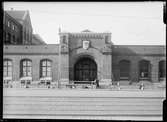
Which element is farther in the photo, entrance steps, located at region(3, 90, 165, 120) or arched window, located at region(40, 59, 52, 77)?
arched window, located at region(40, 59, 52, 77)

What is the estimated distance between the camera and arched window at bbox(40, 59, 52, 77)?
67.7ft

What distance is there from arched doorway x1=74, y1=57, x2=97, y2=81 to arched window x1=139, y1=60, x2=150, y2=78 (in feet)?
20.1

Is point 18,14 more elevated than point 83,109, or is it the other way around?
point 18,14

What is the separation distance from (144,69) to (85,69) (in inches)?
316

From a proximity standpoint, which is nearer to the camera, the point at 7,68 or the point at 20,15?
the point at 7,68

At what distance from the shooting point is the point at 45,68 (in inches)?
815

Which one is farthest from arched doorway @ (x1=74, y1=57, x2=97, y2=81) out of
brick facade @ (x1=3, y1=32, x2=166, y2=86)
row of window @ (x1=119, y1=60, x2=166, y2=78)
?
row of window @ (x1=119, y1=60, x2=166, y2=78)

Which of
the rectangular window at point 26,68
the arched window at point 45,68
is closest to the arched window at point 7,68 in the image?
the rectangular window at point 26,68

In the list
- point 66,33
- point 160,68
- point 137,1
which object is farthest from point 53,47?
point 137,1

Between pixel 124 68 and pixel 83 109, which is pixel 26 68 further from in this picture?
pixel 83 109

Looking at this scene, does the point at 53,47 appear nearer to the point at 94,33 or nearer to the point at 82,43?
the point at 82,43

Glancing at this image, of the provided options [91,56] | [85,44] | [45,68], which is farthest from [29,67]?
[91,56]

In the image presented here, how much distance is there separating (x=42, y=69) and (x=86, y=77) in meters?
5.99

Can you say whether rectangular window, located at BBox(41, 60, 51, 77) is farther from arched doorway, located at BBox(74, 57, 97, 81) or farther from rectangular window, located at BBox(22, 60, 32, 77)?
arched doorway, located at BBox(74, 57, 97, 81)
